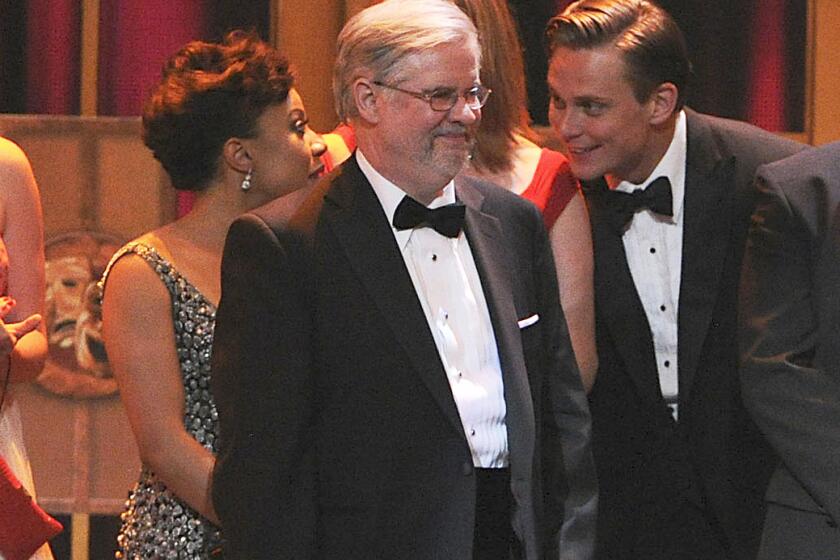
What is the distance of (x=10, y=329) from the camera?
311 centimetres

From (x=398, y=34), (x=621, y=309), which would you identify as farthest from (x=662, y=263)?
(x=398, y=34)

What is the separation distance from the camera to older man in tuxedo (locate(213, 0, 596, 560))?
2666 millimetres

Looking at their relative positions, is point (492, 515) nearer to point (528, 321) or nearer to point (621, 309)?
point (528, 321)

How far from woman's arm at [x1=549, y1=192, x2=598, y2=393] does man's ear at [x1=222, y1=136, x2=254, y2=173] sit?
656 mm

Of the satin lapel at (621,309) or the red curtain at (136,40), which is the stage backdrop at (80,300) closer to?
the red curtain at (136,40)

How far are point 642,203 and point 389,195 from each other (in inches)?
35.3

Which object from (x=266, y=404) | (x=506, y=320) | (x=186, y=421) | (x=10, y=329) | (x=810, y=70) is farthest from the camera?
(x=810, y=70)

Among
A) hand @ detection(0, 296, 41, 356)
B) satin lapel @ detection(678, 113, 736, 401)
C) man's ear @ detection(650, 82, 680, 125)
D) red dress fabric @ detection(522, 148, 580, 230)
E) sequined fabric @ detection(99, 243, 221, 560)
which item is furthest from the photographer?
man's ear @ detection(650, 82, 680, 125)

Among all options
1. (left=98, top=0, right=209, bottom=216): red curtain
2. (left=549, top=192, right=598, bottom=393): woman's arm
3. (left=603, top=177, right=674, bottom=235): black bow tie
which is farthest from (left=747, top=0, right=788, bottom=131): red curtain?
(left=98, top=0, right=209, bottom=216): red curtain

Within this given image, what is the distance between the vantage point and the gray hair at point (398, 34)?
273 centimetres

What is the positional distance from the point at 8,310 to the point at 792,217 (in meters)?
1.53

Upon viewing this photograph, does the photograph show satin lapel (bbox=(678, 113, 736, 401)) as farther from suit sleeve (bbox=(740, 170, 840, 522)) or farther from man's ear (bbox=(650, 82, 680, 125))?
suit sleeve (bbox=(740, 170, 840, 522))

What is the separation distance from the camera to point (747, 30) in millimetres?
4582

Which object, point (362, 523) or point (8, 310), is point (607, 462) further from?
point (8, 310)
